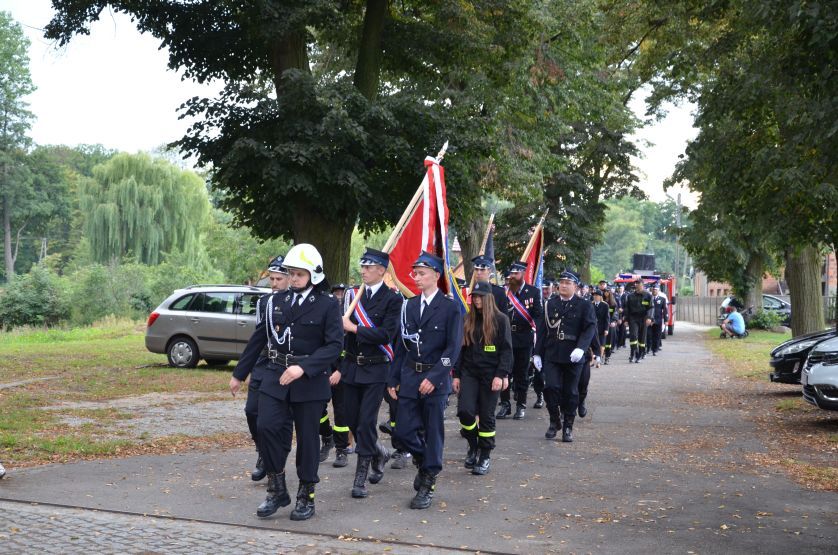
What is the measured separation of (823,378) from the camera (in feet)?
44.4

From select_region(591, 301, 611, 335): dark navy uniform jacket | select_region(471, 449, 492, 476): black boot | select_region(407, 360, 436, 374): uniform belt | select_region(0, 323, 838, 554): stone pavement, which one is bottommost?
select_region(0, 323, 838, 554): stone pavement

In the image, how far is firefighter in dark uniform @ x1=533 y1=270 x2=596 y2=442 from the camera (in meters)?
12.7

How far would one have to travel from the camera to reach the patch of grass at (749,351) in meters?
24.8

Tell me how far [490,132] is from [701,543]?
49.1 feet

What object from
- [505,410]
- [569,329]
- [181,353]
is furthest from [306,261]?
[181,353]

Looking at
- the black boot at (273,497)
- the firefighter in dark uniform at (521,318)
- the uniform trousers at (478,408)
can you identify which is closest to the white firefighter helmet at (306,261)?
the black boot at (273,497)

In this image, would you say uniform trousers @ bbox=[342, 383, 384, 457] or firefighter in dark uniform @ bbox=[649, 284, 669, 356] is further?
firefighter in dark uniform @ bbox=[649, 284, 669, 356]

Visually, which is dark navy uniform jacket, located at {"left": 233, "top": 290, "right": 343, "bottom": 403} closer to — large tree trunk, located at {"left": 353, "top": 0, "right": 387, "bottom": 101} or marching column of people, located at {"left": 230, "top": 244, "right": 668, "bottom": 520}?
marching column of people, located at {"left": 230, "top": 244, "right": 668, "bottom": 520}

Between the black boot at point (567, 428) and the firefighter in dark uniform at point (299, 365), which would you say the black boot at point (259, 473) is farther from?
the black boot at point (567, 428)

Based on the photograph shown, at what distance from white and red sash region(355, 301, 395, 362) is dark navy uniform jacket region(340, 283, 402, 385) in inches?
0.9

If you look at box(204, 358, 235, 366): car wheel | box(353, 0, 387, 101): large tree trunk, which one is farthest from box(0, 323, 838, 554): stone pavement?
box(204, 358, 235, 366): car wheel

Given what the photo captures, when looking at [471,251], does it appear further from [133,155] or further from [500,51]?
[133,155]

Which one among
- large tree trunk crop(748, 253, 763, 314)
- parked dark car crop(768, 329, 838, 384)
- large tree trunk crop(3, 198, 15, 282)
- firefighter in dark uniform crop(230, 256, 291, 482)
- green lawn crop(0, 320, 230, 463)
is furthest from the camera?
large tree trunk crop(3, 198, 15, 282)

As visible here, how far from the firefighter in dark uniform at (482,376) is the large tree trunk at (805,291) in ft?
49.7
